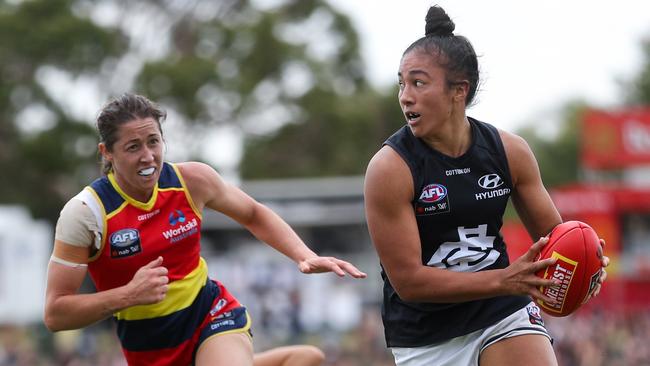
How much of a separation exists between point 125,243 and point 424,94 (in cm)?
178

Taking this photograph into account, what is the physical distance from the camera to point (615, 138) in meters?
24.4

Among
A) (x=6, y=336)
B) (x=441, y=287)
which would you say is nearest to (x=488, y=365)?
(x=441, y=287)

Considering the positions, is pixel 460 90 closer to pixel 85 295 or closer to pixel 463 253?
pixel 463 253

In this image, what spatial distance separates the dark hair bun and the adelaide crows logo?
5.44 feet

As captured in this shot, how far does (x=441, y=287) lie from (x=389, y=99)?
30619 mm

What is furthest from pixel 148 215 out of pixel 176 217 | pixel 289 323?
pixel 289 323

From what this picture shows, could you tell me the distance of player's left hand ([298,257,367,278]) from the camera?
537 cm

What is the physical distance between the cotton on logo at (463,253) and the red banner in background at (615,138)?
19.5m

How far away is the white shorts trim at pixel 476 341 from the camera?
17.0 ft

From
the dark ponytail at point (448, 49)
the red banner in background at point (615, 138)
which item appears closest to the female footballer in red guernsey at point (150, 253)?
the dark ponytail at point (448, 49)

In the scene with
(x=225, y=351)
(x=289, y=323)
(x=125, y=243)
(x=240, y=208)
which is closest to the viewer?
(x=125, y=243)

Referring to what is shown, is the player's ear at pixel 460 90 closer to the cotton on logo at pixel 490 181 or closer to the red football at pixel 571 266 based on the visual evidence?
the cotton on logo at pixel 490 181

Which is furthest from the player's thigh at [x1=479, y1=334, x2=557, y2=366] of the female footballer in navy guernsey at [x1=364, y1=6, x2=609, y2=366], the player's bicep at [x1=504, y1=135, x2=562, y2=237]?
the player's bicep at [x1=504, y1=135, x2=562, y2=237]

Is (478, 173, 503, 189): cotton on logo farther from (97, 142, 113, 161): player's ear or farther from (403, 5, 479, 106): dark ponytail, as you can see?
(97, 142, 113, 161): player's ear
